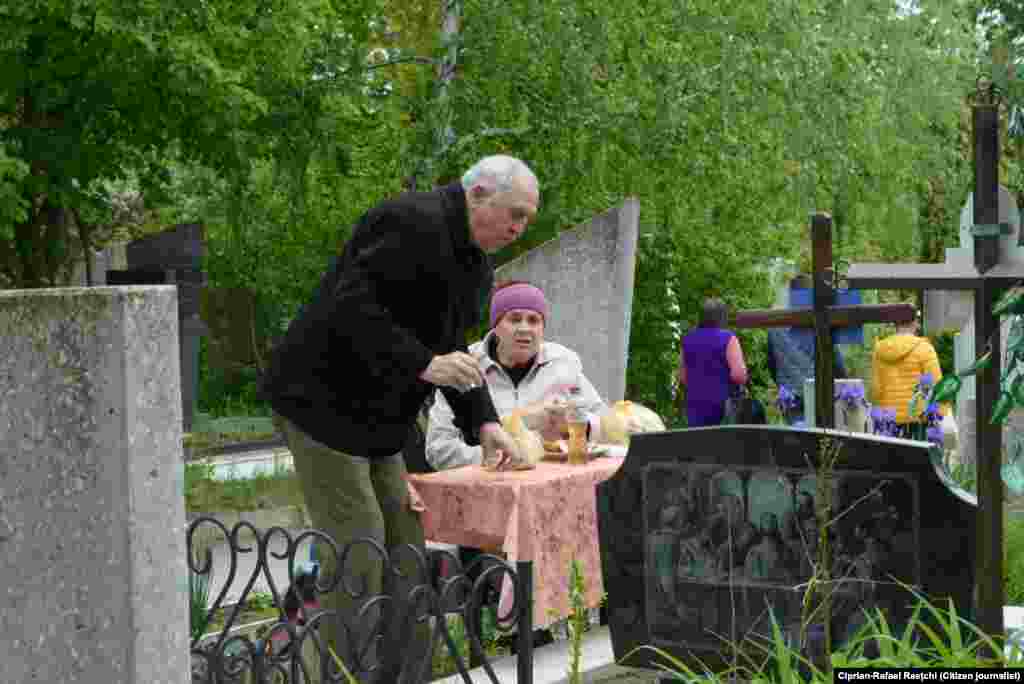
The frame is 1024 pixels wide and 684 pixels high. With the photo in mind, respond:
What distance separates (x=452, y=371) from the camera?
17.5ft

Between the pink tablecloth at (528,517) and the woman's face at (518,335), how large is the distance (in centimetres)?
61

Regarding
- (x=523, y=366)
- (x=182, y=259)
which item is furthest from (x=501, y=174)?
(x=182, y=259)

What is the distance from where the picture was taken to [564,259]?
10.6m

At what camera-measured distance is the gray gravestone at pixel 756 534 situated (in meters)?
5.33

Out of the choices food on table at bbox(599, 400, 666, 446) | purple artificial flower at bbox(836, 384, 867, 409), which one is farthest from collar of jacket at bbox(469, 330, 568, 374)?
purple artificial flower at bbox(836, 384, 867, 409)

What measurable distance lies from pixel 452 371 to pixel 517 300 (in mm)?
1721

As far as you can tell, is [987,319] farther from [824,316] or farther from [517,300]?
[517,300]

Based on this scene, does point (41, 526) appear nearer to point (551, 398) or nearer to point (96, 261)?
point (551, 398)

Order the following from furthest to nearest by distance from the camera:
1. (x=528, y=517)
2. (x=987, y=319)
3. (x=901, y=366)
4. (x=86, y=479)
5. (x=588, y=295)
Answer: (x=901, y=366)
(x=588, y=295)
(x=528, y=517)
(x=987, y=319)
(x=86, y=479)

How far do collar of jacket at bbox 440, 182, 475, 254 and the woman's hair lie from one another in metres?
7.11

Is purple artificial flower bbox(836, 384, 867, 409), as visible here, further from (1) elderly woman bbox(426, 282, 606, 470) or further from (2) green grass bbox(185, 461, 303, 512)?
(2) green grass bbox(185, 461, 303, 512)

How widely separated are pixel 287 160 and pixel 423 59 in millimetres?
1566

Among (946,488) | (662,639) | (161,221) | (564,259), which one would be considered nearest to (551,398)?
(662,639)

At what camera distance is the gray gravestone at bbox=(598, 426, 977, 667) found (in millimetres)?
5332
